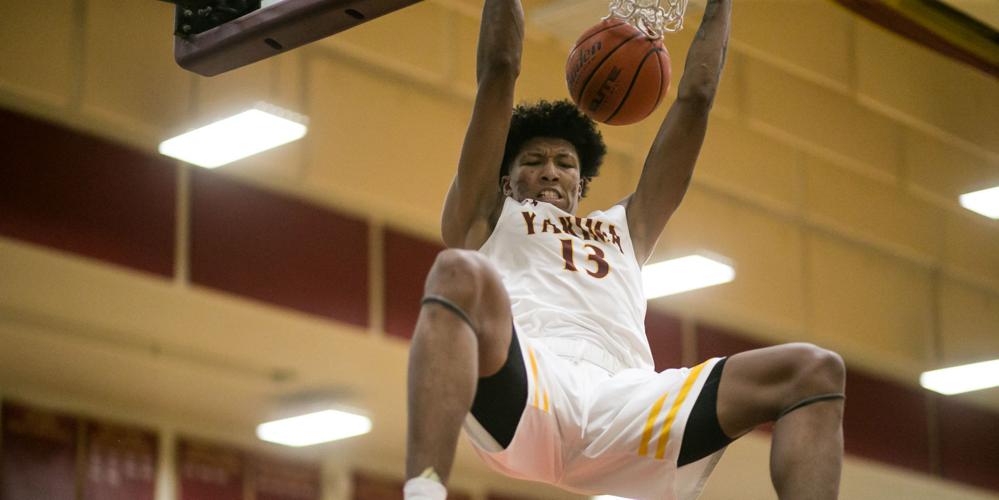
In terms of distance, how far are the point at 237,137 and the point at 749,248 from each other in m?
4.77

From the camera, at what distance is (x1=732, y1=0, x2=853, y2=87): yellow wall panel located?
11.0m

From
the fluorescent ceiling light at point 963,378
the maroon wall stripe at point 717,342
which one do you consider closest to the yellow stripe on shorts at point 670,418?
the maroon wall stripe at point 717,342

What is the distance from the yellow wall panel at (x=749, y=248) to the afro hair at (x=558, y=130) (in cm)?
555

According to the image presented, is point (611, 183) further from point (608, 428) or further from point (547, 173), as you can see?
point (608, 428)

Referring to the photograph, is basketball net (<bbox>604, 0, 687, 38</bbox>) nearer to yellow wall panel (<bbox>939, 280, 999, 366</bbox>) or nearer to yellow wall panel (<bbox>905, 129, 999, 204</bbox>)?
yellow wall panel (<bbox>905, 129, 999, 204</bbox>)

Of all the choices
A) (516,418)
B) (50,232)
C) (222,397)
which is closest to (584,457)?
(516,418)

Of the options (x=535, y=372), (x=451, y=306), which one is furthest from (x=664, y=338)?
(x=451, y=306)

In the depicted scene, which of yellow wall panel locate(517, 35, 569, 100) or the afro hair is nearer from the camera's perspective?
the afro hair

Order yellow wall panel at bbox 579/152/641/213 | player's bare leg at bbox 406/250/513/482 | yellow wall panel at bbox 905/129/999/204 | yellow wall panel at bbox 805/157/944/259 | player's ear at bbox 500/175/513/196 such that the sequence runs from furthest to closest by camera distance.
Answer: yellow wall panel at bbox 905/129/999/204 < yellow wall panel at bbox 805/157/944/259 < yellow wall panel at bbox 579/152/641/213 < player's ear at bbox 500/175/513/196 < player's bare leg at bbox 406/250/513/482

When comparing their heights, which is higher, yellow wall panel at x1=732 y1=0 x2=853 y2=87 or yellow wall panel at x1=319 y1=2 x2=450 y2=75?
yellow wall panel at x1=732 y1=0 x2=853 y2=87

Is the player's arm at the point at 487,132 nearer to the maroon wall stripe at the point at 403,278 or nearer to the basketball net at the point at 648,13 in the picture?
the basketball net at the point at 648,13

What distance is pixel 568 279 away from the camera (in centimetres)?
485

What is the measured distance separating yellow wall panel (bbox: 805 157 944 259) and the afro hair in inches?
264

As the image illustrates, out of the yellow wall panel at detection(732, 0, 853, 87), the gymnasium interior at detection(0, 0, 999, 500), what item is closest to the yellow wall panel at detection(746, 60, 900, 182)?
the gymnasium interior at detection(0, 0, 999, 500)
